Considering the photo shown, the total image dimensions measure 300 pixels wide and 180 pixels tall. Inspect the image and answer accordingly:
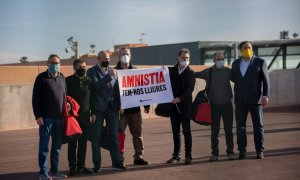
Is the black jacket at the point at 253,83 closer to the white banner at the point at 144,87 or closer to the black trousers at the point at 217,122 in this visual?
the black trousers at the point at 217,122

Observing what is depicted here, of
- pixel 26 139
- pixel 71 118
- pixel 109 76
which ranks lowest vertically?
pixel 26 139

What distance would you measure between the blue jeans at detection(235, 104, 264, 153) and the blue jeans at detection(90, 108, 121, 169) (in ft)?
8.03

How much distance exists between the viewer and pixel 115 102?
9320 millimetres

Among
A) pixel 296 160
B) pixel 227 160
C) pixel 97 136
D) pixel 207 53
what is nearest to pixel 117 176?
pixel 97 136

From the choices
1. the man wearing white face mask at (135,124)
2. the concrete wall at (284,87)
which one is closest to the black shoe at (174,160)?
the man wearing white face mask at (135,124)

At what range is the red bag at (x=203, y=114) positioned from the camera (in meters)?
9.92

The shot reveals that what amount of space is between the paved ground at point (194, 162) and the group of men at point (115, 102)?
354 mm

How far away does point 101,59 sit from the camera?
9047 millimetres

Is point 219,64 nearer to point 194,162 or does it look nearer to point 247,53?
point 247,53

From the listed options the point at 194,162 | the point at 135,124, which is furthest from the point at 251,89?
the point at 135,124

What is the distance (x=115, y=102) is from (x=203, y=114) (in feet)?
5.85

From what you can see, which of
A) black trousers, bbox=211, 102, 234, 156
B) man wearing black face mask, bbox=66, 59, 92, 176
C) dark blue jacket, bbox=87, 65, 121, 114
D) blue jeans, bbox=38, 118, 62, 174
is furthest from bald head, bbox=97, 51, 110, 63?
black trousers, bbox=211, 102, 234, 156

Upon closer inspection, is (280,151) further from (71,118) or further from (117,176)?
(71,118)

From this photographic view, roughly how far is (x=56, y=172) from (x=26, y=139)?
6.96 meters
